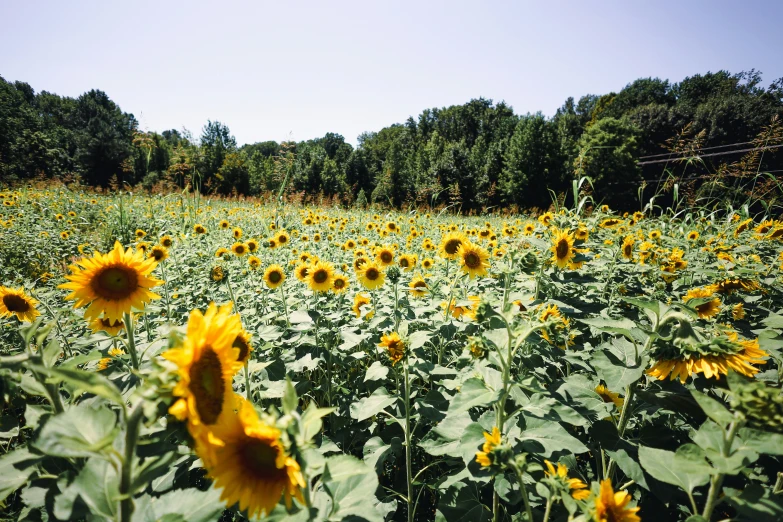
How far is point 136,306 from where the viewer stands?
148 cm

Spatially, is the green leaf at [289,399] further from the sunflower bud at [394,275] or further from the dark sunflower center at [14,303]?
the dark sunflower center at [14,303]

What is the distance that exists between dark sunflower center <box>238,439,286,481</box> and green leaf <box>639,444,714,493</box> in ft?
3.48

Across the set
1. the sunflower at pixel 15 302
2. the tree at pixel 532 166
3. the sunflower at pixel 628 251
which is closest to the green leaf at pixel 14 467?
the sunflower at pixel 15 302

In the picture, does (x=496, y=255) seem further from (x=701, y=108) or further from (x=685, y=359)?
(x=701, y=108)

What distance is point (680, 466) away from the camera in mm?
896

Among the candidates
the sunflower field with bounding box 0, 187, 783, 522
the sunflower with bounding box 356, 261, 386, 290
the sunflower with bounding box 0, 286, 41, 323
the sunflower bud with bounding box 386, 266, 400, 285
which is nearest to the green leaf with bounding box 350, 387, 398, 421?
the sunflower field with bounding box 0, 187, 783, 522

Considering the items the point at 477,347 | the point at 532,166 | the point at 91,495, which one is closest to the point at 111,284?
the point at 91,495

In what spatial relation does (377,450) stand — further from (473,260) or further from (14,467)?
(473,260)

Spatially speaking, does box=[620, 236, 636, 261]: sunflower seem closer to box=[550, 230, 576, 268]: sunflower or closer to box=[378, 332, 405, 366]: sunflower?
box=[550, 230, 576, 268]: sunflower

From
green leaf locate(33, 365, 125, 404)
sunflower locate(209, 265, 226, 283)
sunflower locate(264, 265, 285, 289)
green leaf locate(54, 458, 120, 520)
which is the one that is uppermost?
green leaf locate(33, 365, 125, 404)

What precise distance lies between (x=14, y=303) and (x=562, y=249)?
3888 millimetres

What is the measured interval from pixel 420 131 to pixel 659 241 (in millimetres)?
52664

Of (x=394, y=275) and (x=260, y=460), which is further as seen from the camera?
(x=394, y=275)

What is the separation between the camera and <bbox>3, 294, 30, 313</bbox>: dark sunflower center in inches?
88.4
